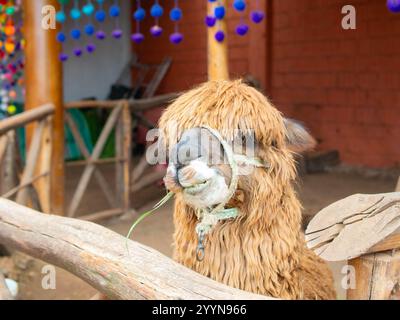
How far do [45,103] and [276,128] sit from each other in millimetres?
3019

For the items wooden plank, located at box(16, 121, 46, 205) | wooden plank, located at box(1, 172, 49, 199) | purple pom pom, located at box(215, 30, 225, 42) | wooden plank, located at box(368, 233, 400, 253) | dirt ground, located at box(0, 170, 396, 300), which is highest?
purple pom pom, located at box(215, 30, 225, 42)

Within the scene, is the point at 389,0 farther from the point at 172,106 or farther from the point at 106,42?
the point at 106,42

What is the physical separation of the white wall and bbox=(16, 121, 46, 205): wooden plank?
5.79 m

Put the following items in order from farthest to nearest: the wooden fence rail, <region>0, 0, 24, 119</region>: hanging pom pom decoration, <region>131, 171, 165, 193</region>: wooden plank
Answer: <region>131, 171, 165, 193</region>: wooden plank, <region>0, 0, 24, 119</region>: hanging pom pom decoration, the wooden fence rail

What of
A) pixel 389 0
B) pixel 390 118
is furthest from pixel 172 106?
pixel 390 118

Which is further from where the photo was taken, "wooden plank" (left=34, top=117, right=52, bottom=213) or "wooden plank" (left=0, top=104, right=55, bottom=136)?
"wooden plank" (left=34, top=117, right=52, bottom=213)

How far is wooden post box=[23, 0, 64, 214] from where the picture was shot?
4215 millimetres

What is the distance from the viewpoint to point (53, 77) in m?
4.30

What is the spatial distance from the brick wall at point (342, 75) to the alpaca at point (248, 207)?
5642mm

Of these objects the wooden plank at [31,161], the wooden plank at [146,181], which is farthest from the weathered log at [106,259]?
the wooden plank at [146,181]

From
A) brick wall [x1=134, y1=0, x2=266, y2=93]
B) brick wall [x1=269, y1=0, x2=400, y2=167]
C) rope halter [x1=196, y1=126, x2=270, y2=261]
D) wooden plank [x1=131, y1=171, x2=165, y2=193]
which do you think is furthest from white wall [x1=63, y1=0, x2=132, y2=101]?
rope halter [x1=196, y1=126, x2=270, y2=261]

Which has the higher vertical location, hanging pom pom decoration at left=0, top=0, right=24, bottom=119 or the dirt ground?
hanging pom pom decoration at left=0, top=0, right=24, bottom=119

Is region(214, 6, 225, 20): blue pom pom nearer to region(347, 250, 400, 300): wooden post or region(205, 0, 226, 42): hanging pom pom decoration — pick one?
region(205, 0, 226, 42): hanging pom pom decoration

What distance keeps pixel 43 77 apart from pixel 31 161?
2.32 ft
